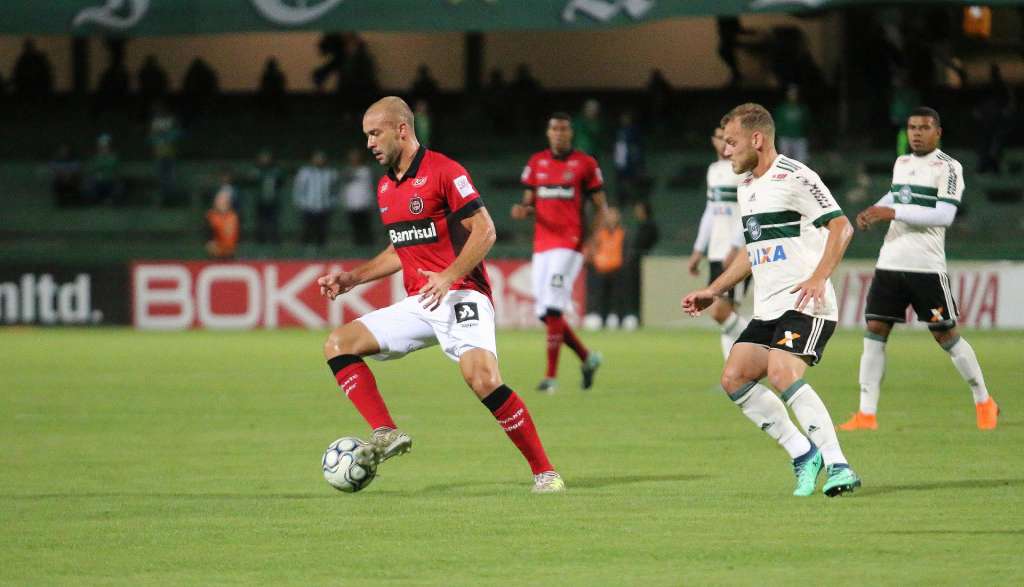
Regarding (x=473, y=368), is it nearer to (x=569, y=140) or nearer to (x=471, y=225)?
(x=471, y=225)

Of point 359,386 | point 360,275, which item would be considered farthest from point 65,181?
point 359,386

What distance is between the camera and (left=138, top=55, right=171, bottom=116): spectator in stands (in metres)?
33.0

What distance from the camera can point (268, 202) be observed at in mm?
28984

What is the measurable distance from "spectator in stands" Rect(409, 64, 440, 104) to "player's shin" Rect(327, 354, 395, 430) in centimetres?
2360

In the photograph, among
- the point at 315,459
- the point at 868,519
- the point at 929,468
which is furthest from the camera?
the point at 315,459

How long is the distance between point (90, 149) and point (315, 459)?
2478cm

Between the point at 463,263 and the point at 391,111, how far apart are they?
0.91m

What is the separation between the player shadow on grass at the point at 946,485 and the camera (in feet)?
27.6

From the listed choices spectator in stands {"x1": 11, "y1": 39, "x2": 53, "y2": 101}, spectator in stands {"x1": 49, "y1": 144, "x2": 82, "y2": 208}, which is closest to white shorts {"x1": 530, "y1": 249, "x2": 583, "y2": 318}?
spectator in stands {"x1": 49, "y1": 144, "x2": 82, "y2": 208}

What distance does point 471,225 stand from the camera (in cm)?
840

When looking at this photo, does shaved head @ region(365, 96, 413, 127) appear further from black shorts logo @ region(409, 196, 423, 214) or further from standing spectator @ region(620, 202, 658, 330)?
standing spectator @ region(620, 202, 658, 330)

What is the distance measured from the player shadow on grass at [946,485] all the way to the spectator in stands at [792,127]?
63.9 feet

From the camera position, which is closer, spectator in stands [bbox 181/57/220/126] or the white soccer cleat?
the white soccer cleat

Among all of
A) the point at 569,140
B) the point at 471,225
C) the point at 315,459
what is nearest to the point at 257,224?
the point at 569,140
